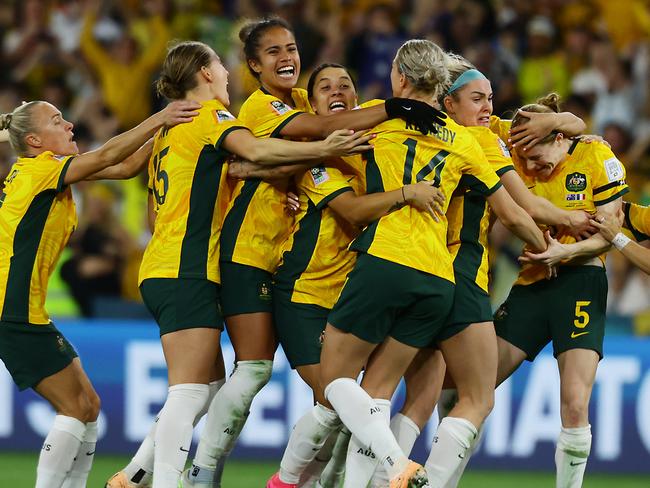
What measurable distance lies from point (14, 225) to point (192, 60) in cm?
124

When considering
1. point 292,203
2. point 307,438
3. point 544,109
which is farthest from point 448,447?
point 544,109

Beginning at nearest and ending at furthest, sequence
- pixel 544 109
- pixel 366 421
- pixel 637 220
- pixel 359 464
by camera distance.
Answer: pixel 366 421 < pixel 359 464 < pixel 544 109 < pixel 637 220

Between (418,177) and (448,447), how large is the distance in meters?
1.33

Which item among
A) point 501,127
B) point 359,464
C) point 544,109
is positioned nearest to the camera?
point 359,464

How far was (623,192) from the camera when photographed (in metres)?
6.32

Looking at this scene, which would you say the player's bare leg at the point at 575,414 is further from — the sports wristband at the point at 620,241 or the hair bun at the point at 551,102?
the hair bun at the point at 551,102

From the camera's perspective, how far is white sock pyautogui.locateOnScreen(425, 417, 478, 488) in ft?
18.8

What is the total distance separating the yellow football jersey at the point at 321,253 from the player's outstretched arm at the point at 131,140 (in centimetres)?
68

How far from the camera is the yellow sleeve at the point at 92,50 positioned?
39.7 ft

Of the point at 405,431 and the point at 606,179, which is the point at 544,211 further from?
the point at 405,431

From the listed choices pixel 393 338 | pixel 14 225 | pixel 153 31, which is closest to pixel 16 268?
pixel 14 225

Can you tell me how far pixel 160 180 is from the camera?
19.2 feet

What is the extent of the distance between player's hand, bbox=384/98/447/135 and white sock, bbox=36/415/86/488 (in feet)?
7.45

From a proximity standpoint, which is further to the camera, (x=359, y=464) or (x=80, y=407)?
(x=80, y=407)
